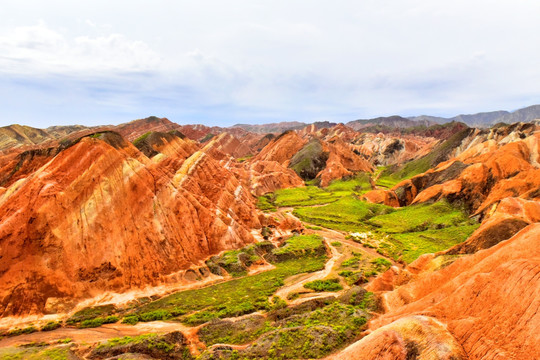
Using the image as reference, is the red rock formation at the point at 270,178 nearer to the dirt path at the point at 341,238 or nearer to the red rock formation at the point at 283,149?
the red rock formation at the point at 283,149

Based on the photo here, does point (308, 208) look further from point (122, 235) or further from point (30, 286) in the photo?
point (30, 286)

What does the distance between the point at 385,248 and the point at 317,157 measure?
89.6 m

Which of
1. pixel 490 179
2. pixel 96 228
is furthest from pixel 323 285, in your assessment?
pixel 490 179

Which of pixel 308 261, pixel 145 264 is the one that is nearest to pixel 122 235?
pixel 145 264

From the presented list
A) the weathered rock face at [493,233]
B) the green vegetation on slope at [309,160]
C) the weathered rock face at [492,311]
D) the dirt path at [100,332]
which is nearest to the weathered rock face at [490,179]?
the weathered rock face at [493,233]

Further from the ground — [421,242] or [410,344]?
[410,344]

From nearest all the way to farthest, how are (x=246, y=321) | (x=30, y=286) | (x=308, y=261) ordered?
(x=246, y=321) → (x=30, y=286) → (x=308, y=261)

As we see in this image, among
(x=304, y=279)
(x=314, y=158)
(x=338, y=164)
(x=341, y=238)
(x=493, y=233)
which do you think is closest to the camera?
(x=493, y=233)

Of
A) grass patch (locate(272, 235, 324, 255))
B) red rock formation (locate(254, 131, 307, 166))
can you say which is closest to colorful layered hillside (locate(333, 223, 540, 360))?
grass patch (locate(272, 235, 324, 255))

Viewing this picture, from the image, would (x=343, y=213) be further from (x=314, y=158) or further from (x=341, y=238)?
(x=314, y=158)

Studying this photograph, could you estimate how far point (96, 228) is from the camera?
1303 inches

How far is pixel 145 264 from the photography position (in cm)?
3462

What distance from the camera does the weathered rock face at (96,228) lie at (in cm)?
2914

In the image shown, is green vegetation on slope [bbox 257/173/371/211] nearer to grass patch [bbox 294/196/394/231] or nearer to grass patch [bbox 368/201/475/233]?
grass patch [bbox 294/196/394/231]
